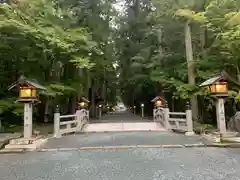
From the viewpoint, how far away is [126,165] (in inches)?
219

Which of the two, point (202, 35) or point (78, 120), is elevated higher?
point (202, 35)

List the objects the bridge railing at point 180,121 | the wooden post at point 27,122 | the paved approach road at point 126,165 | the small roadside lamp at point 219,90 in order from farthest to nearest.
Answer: the bridge railing at point 180,121 → the small roadside lamp at point 219,90 → the wooden post at point 27,122 → the paved approach road at point 126,165

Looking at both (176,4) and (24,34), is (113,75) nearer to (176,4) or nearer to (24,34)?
(176,4)

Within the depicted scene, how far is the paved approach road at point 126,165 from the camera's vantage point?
4730 mm

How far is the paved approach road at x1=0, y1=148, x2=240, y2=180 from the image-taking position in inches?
186

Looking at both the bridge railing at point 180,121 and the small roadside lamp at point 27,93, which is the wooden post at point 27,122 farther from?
the bridge railing at point 180,121

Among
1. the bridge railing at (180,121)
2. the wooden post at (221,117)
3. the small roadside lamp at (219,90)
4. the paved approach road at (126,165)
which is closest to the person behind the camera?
the paved approach road at (126,165)

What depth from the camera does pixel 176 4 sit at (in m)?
15.0

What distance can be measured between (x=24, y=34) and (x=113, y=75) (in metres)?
24.2

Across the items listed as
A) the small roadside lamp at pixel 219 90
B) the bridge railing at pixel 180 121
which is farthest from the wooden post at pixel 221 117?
the bridge railing at pixel 180 121

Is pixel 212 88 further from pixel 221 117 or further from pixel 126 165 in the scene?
pixel 126 165

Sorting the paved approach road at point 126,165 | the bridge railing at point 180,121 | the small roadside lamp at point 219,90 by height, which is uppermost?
the small roadside lamp at point 219,90

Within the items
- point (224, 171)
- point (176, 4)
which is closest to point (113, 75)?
point (176, 4)

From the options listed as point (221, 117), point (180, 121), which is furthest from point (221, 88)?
point (180, 121)
